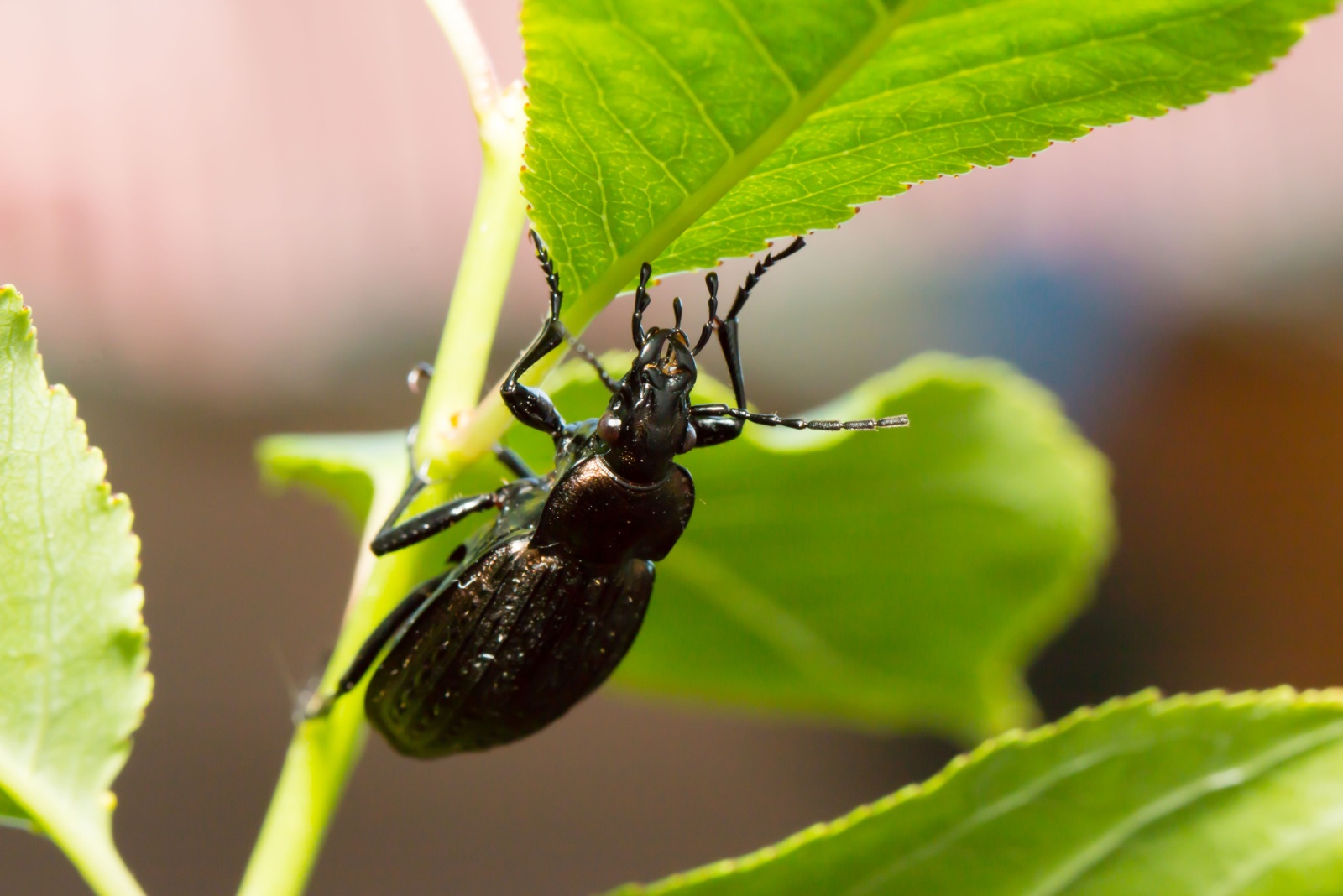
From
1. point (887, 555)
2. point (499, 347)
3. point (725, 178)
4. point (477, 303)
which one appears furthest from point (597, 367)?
point (499, 347)

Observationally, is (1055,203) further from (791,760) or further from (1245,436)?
(791,760)

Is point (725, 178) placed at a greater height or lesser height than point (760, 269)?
greater

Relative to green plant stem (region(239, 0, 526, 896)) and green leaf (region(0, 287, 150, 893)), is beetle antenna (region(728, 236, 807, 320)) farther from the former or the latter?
green leaf (region(0, 287, 150, 893))

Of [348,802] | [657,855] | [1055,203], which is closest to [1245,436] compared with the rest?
[1055,203]

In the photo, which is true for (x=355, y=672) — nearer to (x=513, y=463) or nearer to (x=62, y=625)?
(x=62, y=625)

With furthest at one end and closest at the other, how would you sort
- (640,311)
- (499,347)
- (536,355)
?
A: (499,347) < (640,311) < (536,355)

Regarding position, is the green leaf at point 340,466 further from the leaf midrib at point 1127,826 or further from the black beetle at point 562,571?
the leaf midrib at point 1127,826
